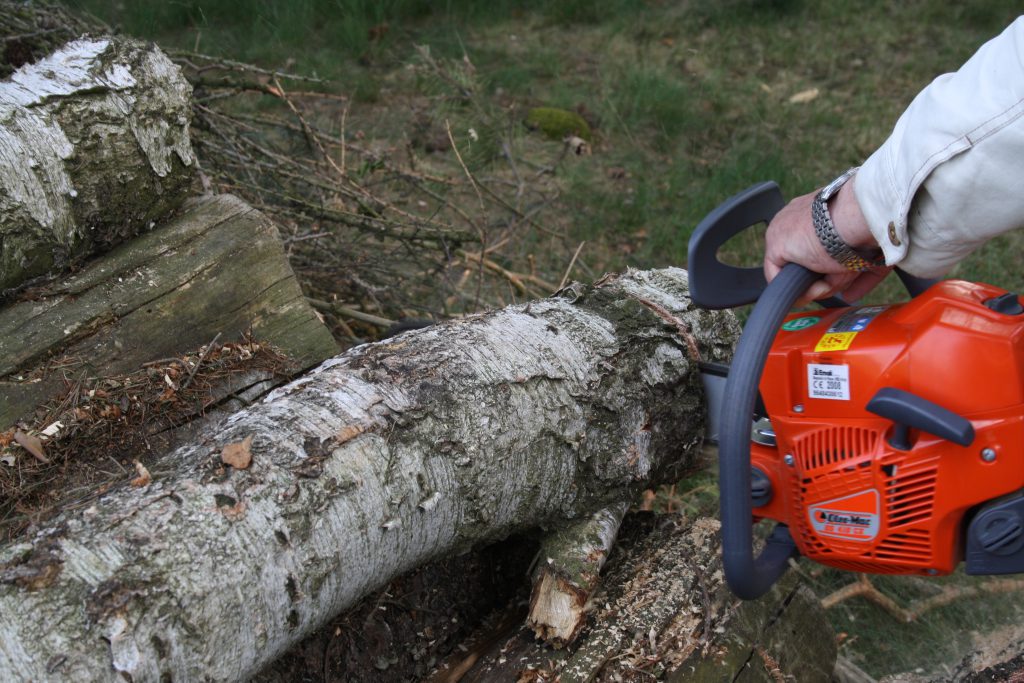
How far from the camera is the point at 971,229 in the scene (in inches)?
53.7

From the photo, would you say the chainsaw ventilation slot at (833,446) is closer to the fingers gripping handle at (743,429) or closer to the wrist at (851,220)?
the fingers gripping handle at (743,429)

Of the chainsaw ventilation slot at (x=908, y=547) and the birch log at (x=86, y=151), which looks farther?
the birch log at (x=86, y=151)

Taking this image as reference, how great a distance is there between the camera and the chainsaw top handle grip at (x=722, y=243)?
1612 mm

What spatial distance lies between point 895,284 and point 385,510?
3059 mm

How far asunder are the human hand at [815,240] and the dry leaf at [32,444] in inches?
64.8

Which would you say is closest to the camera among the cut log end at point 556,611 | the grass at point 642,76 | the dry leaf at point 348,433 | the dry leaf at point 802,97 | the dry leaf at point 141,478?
the dry leaf at point 141,478

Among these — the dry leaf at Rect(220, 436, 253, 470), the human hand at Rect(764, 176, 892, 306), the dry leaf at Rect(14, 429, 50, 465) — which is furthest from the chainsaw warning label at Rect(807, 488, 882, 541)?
the dry leaf at Rect(14, 429, 50, 465)

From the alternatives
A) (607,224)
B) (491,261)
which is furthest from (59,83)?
(607,224)

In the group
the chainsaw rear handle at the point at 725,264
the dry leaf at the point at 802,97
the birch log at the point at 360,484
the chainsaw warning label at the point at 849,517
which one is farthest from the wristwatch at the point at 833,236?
the dry leaf at the point at 802,97

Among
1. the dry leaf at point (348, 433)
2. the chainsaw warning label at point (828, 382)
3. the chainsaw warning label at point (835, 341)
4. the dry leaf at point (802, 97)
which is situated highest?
the chainsaw warning label at point (835, 341)

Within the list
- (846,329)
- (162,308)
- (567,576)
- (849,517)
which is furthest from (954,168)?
(162,308)

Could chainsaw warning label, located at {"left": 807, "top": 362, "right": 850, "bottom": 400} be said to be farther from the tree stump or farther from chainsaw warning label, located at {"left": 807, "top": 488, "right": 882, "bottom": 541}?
the tree stump

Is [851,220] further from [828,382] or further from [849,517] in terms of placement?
[849,517]

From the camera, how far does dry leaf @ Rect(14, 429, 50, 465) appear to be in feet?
5.86
